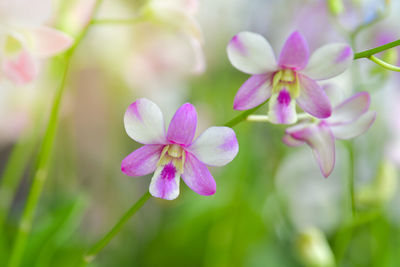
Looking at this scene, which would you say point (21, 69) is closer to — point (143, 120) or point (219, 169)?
point (143, 120)

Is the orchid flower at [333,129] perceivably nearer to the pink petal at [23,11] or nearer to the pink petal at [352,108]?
the pink petal at [352,108]

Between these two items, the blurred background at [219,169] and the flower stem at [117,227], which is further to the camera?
the blurred background at [219,169]

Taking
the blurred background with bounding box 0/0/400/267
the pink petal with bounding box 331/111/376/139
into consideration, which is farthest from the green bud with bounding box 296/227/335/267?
the pink petal with bounding box 331/111/376/139

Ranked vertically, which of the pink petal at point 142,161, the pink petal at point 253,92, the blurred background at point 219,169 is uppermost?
the pink petal at point 253,92

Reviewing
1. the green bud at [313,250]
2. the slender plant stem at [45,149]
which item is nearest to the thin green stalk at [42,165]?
the slender plant stem at [45,149]

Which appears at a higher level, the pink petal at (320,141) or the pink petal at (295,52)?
the pink petal at (295,52)

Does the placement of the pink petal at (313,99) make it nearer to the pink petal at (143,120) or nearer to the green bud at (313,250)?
the pink petal at (143,120)
